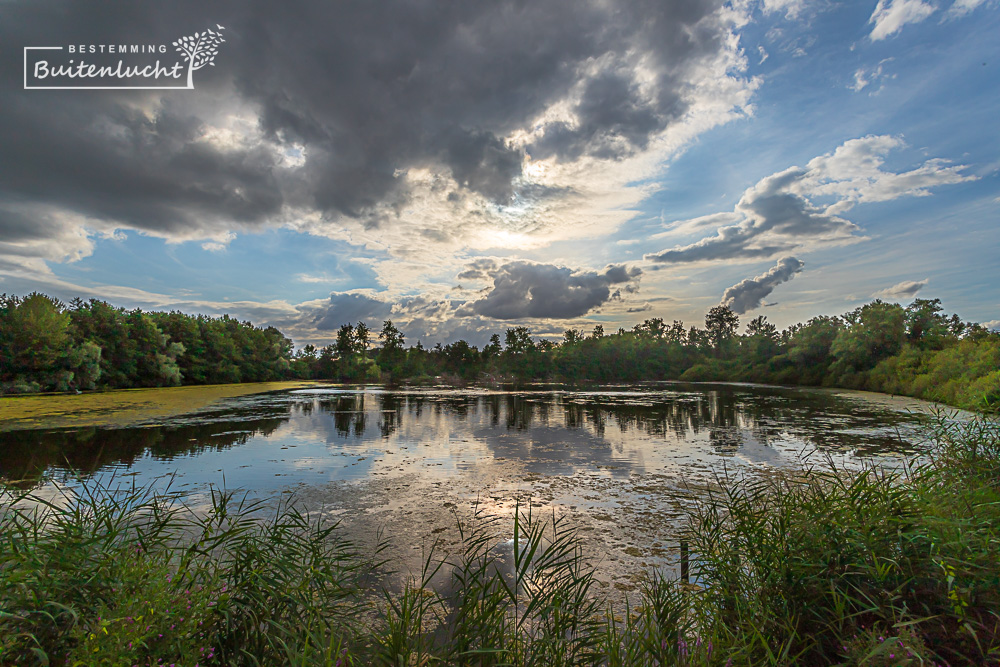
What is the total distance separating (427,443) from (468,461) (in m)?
2.95

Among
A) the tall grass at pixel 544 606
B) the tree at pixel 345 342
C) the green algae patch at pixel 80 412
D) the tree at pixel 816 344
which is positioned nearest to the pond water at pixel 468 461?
the tall grass at pixel 544 606

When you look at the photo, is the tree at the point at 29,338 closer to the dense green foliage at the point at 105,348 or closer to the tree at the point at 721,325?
the dense green foliage at the point at 105,348

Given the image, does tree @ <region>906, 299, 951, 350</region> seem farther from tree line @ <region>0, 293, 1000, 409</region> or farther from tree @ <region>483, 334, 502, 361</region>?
tree @ <region>483, 334, 502, 361</region>

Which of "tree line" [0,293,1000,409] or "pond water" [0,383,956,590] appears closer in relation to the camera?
"pond water" [0,383,956,590]

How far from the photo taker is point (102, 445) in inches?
454

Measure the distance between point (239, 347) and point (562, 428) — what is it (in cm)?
5713

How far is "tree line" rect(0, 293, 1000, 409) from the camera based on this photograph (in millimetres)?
27312

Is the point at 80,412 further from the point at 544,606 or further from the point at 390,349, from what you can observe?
the point at 390,349

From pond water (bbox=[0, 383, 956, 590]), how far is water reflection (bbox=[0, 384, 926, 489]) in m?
0.07

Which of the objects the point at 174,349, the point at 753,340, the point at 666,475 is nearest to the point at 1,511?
the point at 666,475

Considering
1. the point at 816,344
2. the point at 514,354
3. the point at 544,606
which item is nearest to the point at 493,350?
the point at 514,354

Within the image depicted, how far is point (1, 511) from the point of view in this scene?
20.5 feet

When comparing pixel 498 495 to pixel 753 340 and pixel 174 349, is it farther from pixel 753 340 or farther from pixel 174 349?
pixel 753 340

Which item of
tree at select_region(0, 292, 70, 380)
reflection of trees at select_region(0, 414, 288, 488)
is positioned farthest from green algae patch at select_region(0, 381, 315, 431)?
tree at select_region(0, 292, 70, 380)
